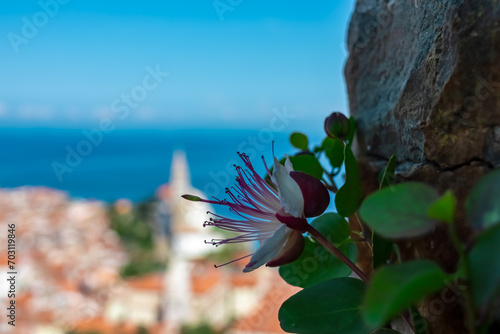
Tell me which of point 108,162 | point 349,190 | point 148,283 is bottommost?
point 148,283

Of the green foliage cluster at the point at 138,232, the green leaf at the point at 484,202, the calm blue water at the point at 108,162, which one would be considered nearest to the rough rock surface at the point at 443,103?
the green leaf at the point at 484,202

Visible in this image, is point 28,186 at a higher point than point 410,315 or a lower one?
higher

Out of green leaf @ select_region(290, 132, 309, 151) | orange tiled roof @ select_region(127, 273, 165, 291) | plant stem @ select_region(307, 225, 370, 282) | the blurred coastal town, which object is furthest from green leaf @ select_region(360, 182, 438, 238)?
orange tiled roof @ select_region(127, 273, 165, 291)

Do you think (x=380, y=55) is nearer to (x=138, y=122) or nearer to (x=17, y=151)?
(x=17, y=151)

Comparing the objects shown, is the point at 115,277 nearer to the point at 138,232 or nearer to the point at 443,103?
the point at 138,232

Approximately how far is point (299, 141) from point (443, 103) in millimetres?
236

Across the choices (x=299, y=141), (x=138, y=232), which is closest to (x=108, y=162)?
(x=138, y=232)

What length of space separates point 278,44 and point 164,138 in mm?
6174

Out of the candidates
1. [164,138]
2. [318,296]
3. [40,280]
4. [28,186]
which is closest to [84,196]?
[28,186]

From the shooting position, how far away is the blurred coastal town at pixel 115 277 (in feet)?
19.1

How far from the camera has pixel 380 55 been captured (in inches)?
20.3

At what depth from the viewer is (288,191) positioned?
0.99ft

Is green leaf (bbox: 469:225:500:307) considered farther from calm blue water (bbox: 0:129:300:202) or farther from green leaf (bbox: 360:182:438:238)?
calm blue water (bbox: 0:129:300:202)

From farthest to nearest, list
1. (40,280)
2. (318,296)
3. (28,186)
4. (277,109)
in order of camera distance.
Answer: (28,186) → (40,280) → (277,109) → (318,296)
